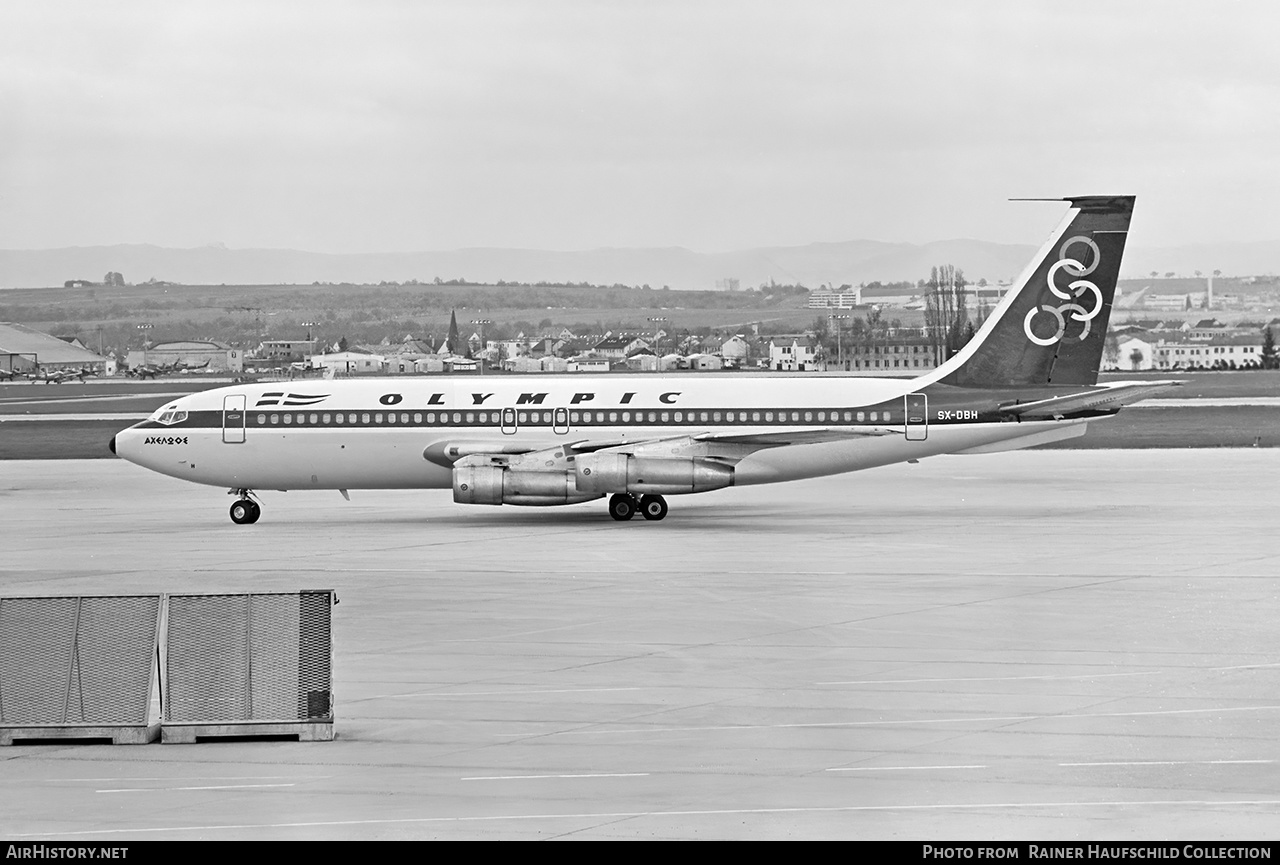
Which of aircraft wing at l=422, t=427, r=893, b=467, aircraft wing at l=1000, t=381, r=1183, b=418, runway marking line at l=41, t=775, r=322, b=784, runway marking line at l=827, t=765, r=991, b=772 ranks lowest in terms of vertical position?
runway marking line at l=41, t=775, r=322, b=784

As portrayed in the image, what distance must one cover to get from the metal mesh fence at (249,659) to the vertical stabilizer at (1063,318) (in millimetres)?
26663

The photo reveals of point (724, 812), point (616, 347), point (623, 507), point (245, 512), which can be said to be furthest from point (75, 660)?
point (616, 347)

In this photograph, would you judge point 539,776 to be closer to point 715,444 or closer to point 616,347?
point 715,444

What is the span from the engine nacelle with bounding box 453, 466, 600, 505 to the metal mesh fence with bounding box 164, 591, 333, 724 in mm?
21386

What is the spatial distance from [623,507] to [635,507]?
33 cm

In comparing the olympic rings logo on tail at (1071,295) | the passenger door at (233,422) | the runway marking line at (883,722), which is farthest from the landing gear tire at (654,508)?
the runway marking line at (883,722)

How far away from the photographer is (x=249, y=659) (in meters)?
16.9

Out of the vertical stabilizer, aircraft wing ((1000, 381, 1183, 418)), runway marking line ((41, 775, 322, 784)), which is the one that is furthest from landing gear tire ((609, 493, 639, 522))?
runway marking line ((41, 775, 322, 784))

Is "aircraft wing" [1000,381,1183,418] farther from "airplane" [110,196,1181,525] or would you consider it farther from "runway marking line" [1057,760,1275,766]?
"runway marking line" [1057,760,1275,766]

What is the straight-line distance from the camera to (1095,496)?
148ft

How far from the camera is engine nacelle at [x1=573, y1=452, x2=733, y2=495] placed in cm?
3859

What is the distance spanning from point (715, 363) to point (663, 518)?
133428 mm

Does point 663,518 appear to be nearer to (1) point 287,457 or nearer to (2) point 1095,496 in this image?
(1) point 287,457

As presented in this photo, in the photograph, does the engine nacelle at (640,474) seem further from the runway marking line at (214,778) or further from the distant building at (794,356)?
the distant building at (794,356)
